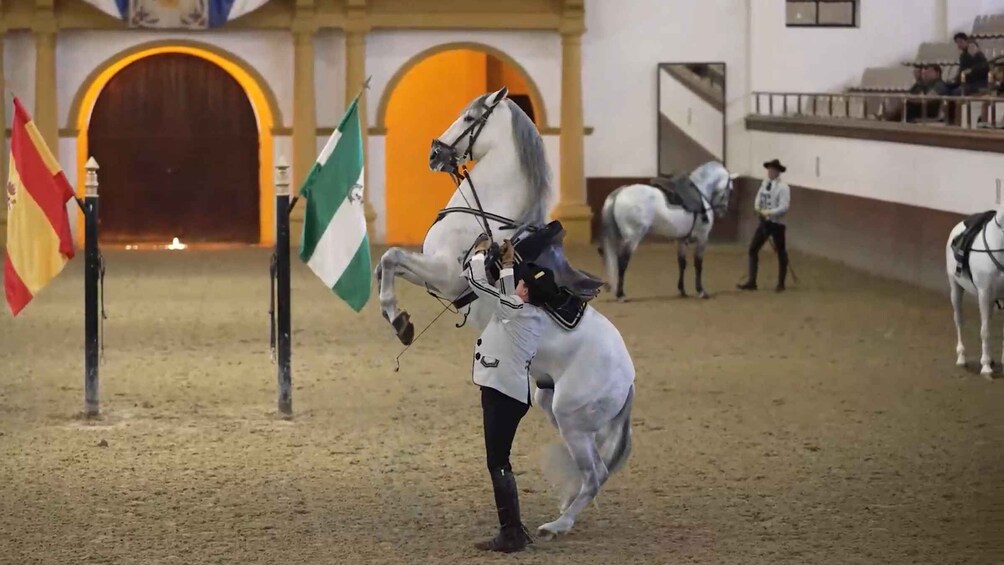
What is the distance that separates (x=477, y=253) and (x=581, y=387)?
2.48 feet

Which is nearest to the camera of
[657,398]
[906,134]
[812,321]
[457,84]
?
[657,398]

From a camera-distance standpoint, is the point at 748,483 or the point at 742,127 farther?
the point at 742,127

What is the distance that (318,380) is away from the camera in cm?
1245

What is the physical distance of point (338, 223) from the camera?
10555 millimetres

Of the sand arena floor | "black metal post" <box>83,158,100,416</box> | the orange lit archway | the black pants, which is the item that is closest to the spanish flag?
"black metal post" <box>83,158,100,416</box>

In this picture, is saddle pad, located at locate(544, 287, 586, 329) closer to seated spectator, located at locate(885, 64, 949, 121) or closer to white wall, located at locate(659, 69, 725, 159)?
seated spectator, located at locate(885, 64, 949, 121)

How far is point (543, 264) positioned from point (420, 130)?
Answer: 2008 cm

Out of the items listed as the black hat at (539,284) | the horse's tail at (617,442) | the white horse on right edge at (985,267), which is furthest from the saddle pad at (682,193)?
the black hat at (539,284)

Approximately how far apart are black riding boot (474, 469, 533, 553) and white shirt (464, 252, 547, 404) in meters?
0.36

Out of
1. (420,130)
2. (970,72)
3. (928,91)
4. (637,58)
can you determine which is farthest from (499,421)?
(420,130)

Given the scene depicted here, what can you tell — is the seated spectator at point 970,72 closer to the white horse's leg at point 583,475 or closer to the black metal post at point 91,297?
the black metal post at point 91,297

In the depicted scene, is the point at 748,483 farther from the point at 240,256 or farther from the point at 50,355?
the point at 240,256

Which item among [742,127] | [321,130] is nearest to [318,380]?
[321,130]

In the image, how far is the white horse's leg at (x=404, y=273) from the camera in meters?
8.19
